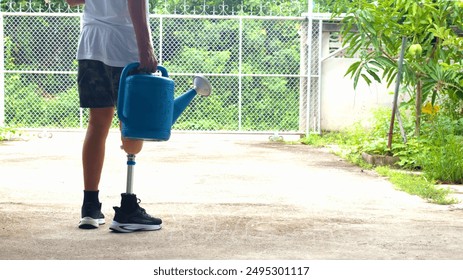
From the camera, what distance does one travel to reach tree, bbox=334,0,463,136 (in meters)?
8.66

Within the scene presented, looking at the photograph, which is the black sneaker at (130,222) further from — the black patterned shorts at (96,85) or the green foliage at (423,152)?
the green foliage at (423,152)

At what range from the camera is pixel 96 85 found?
4629 millimetres

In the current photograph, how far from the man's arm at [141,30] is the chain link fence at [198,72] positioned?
9.54 meters

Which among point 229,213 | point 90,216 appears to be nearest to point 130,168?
point 90,216

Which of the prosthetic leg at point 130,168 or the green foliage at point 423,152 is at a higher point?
the prosthetic leg at point 130,168

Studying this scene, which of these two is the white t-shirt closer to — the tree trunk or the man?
the man

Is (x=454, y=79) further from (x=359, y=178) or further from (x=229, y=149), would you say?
(x=229, y=149)

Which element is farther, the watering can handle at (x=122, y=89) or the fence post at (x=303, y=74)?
the fence post at (x=303, y=74)

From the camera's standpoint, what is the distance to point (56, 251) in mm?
4195

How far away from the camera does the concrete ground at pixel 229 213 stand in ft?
14.1

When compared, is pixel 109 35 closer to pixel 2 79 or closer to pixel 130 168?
pixel 130 168

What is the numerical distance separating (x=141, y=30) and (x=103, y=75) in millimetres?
362

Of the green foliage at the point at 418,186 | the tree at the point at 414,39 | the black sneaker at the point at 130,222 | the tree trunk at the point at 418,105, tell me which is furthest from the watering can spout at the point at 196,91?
the tree trunk at the point at 418,105

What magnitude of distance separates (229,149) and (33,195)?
210 inches
